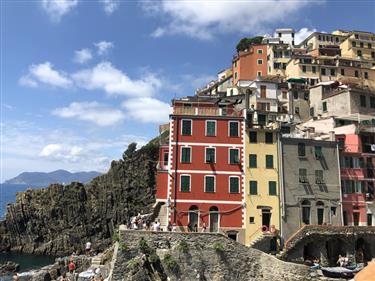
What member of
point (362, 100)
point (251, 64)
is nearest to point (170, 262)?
point (362, 100)

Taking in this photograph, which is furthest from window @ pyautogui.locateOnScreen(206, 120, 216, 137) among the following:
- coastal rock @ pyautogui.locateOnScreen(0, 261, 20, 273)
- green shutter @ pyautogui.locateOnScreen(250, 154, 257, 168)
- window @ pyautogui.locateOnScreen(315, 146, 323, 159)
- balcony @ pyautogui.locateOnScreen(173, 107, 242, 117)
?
coastal rock @ pyautogui.locateOnScreen(0, 261, 20, 273)

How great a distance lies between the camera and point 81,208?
79.3 meters

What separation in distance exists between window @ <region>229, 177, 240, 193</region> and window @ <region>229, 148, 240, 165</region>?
5.16 feet

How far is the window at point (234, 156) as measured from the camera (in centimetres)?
3756

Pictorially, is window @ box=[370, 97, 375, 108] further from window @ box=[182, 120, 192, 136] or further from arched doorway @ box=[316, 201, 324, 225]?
window @ box=[182, 120, 192, 136]

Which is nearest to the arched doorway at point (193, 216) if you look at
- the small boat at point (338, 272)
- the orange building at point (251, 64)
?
the small boat at point (338, 272)

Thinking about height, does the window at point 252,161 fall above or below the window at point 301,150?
below

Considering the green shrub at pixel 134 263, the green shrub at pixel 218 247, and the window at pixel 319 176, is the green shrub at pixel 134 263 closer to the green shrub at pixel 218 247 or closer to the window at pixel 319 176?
the green shrub at pixel 218 247

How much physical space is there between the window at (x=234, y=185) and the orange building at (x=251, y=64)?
46.9 m

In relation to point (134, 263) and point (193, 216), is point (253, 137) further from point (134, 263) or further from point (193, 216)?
point (134, 263)

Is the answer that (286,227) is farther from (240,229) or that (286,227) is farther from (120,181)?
(120,181)

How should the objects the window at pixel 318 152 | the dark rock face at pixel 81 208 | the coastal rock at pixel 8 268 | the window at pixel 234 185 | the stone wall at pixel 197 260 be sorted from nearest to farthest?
1. the stone wall at pixel 197 260
2. the window at pixel 234 185
3. the window at pixel 318 152
4. the coastal rock at pixel 8 268
5. the dark rock face at pixel 81 208

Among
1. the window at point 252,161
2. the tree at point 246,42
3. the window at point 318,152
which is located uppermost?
the tree at point 246,42

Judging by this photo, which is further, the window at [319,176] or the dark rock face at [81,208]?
the dark rock face at [81,208]
